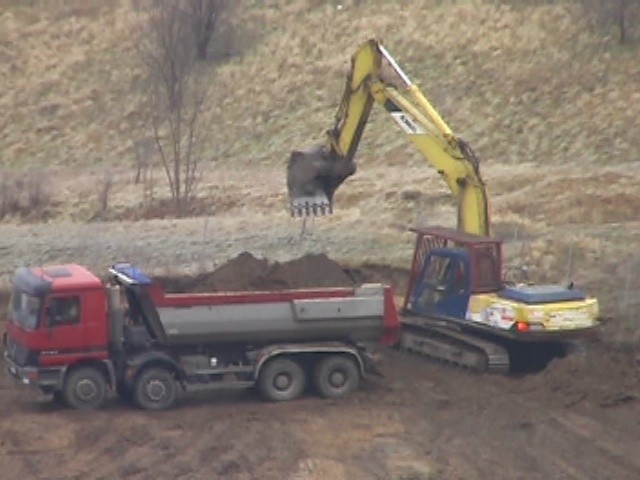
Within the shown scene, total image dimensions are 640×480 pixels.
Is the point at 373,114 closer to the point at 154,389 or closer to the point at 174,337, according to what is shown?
the point at 174,337

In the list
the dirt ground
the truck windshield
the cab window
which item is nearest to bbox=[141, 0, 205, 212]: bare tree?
the dirt ground

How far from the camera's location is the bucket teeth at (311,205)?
28344 mm

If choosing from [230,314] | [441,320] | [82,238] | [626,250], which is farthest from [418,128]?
[82,238]

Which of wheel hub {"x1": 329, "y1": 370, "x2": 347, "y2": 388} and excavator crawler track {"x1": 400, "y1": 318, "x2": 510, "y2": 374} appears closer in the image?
wheel hub {"x1": 329, "y1": 370, "x2": 347, "y2": 388}

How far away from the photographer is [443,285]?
87.0 feet

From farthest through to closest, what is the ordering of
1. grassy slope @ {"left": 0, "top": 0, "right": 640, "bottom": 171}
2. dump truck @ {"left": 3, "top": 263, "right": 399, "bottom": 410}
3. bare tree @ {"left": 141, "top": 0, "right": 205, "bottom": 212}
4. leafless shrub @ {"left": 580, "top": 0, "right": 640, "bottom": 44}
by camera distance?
1. leafless shrub @ {"left": 580, "top": 0, "right": 640, "bottom": 44}
2. grassy slope @ {"left": 0, "top": 0, "right": 640, "bottom": 171}
3. bare tree @ {"left": 141, "top": 0, "right": 205, "bottom": 212}
4. dump truck @ {"left": 3, "top": 263, "right": 399, "bottom": 410}

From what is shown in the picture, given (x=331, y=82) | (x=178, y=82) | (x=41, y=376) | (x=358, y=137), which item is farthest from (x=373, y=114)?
(x=41, y=376)

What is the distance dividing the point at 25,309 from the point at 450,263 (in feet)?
24.3

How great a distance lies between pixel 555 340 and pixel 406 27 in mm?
38548

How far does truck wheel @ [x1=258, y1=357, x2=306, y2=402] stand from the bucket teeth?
191 inches

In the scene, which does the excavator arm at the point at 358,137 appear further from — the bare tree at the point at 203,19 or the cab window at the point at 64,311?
the bare tree at the point at 203,19

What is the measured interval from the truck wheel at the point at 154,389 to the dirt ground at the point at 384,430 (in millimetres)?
187

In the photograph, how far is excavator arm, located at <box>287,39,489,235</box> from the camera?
27.0 meters

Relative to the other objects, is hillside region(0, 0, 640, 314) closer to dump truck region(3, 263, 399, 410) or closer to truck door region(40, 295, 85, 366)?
dump truck region(3, 263, 399, 410)
